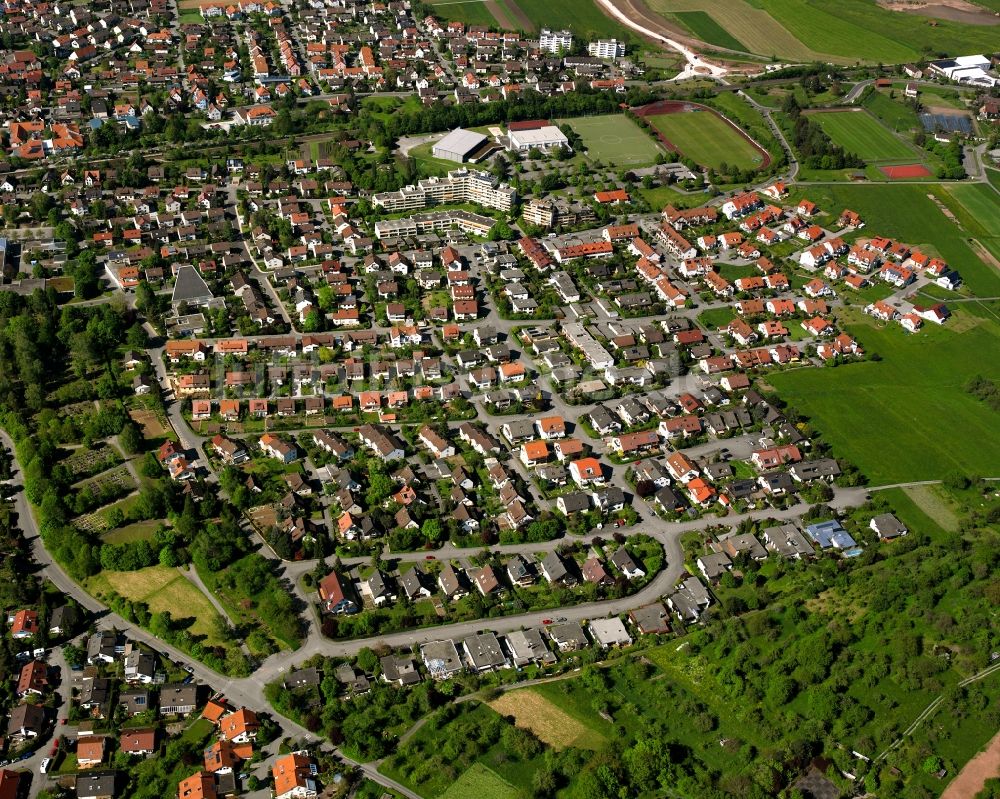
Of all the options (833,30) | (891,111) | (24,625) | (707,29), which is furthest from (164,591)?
(833,30)

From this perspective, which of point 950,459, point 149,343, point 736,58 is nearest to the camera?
point 950,459

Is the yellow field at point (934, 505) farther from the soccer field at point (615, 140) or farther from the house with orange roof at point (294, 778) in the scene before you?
the soccer field at point (615, 140)

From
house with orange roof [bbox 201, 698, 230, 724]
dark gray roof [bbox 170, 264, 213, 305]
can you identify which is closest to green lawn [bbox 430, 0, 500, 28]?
dark gray roof [bbox 170, 264, 213, 305]

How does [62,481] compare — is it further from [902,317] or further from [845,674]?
[902,317]

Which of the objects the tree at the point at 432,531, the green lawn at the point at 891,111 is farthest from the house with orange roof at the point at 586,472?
the green lawn at the point at 891,111

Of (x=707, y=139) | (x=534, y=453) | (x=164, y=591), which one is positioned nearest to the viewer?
(x=164, y=591)

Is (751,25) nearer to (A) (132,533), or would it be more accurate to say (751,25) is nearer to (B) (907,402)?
(B) (907,402)

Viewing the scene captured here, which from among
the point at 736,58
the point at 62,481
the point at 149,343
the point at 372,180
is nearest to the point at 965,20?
the point at 736,58
